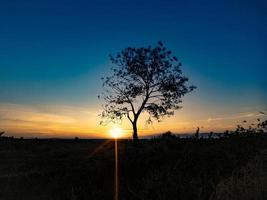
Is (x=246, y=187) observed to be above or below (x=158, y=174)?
below

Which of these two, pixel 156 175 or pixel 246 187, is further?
pixel 156 175

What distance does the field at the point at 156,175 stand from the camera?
37.9 ft

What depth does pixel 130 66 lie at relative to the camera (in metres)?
40.1

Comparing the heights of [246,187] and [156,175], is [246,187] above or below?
below

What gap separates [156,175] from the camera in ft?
43.0

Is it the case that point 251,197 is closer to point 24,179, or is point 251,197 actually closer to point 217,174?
point 217,174

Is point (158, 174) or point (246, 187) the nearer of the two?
point (246, 187)

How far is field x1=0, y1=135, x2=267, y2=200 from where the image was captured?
454 inches

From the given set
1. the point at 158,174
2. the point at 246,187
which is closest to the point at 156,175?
the point at 158,174

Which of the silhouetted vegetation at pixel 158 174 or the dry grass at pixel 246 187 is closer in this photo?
the dry grass at pixel 246 187

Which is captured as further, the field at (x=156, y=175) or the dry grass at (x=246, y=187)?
the field at (x=156, y=175)

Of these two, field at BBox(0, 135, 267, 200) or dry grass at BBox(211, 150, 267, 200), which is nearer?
dry grass at BBox(211, 150, 267, 200)

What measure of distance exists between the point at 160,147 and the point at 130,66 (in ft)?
76.6

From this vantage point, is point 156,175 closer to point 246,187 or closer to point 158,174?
point 158,174
